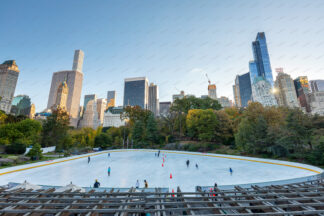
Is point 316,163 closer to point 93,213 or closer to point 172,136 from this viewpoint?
point 93,213

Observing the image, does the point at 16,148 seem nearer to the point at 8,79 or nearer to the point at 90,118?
the point at 90,118

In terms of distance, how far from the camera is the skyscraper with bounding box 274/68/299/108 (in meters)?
128

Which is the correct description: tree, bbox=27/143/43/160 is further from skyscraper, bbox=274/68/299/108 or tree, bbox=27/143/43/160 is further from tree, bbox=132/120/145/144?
skyscraper, bbox=274/68/299/108

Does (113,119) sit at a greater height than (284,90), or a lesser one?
lesser

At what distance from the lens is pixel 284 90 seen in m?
134

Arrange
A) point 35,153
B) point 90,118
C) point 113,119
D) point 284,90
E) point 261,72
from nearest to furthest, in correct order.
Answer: point 35,153 < point 284,90 < point 113,119 < point 90,118 < point 261,72

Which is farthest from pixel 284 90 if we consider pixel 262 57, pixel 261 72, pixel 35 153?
pixel 35 153

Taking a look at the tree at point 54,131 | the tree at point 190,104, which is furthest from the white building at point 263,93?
the tree at point 54,131

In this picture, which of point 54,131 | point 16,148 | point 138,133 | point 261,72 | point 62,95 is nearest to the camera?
point 16,148

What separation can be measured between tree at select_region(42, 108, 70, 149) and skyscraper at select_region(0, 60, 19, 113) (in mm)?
137800

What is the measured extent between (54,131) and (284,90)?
6812 inches

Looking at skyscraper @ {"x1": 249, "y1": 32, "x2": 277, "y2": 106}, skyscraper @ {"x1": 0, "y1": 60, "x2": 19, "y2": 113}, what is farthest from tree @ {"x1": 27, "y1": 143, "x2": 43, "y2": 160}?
skyscraper @ {"x1": 249, "y1": 32, "x2": 277, "y2": 106}

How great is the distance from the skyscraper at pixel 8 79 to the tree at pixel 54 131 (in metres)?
138

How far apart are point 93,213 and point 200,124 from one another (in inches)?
1410
